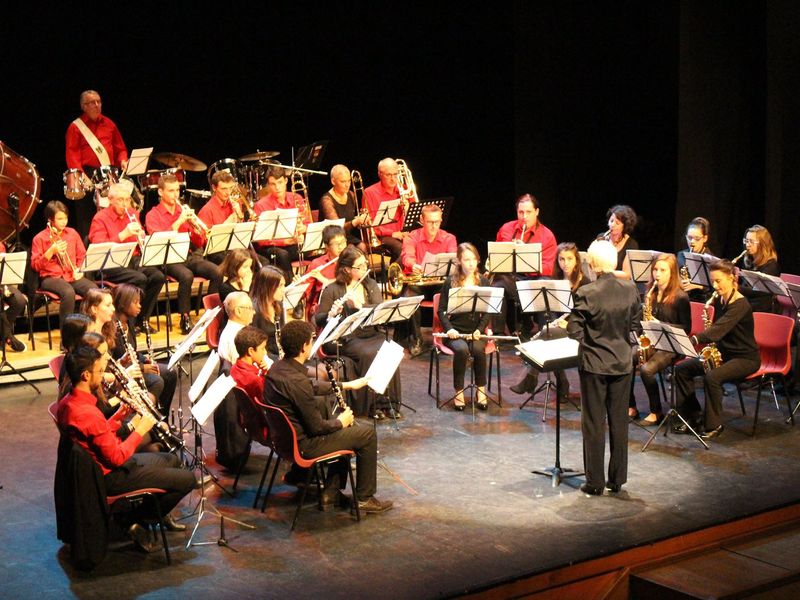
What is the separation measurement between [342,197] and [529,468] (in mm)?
4953

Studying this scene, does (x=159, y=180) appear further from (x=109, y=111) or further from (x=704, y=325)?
(x=704, y=325)

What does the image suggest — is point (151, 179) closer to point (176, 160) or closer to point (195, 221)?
point (176, 160)

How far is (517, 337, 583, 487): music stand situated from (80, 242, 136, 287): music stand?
3924 millimetres

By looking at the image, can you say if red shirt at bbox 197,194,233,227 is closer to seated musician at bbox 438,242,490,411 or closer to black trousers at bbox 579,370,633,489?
seated musician at bbox 438,242,490,411

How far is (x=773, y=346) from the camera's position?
26.1 feet

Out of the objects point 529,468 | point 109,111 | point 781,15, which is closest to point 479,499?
point 529,468

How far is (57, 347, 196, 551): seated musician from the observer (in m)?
5.31

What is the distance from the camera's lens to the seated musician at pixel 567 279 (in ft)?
28.0

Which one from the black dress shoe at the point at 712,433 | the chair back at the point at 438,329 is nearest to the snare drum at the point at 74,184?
the chair back at the point at 438,329

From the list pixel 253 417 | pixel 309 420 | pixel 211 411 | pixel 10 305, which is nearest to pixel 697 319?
pixel 309 420

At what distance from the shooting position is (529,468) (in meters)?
7.05

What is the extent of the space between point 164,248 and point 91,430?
4.14 meters

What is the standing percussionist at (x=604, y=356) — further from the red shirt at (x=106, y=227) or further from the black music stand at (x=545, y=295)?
the red shirt at (x=106, y=227)

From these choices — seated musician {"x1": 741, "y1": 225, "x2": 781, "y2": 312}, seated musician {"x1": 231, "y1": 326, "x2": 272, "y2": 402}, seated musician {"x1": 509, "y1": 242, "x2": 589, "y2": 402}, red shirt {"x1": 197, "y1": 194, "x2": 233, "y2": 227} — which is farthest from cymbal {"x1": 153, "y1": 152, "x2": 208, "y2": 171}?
seated musician {"x1": 741, "y1": 225, "x2": 781, "y2": 312}
